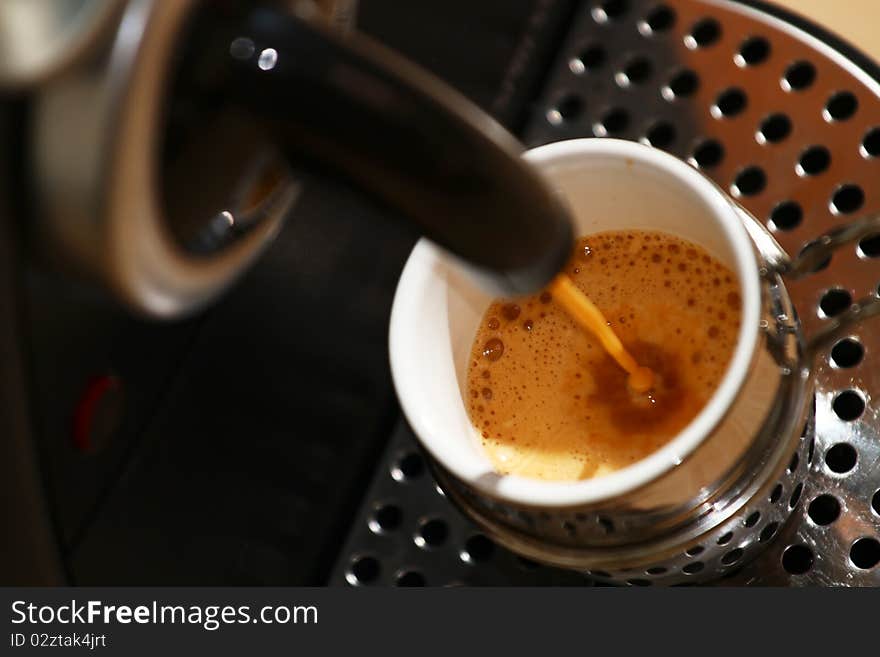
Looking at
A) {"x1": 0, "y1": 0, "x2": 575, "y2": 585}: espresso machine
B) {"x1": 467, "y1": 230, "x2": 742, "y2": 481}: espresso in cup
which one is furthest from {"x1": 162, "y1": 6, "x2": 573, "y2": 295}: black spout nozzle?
{"x1": 467, "y1": 230, "x2": 742, "y2": 481}: espresso in cup

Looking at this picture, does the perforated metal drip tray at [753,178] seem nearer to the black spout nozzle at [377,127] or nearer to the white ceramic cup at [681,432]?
the white ceramic cup at [681,432]

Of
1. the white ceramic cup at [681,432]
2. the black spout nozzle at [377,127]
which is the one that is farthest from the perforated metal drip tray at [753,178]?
the black spout nozzle at [377,127]

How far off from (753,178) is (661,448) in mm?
149

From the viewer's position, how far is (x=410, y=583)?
1.53 feet

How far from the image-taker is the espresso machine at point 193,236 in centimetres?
23

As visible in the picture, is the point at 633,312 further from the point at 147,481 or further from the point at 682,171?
the point at 147,481

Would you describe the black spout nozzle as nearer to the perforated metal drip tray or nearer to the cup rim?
the cup rim

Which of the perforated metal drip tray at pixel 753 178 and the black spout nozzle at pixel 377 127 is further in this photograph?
the perforated metal drip tray at pixel 753 178

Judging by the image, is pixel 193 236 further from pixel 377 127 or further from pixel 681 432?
pixel 681 432

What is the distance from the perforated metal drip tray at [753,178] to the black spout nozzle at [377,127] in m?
0.17

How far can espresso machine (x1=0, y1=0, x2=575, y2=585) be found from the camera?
0.23m

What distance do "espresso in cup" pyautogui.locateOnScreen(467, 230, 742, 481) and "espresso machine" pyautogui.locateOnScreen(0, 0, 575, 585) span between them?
0.24 ft

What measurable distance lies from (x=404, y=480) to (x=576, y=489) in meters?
0.14

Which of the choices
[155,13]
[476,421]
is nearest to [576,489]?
[476,421]
